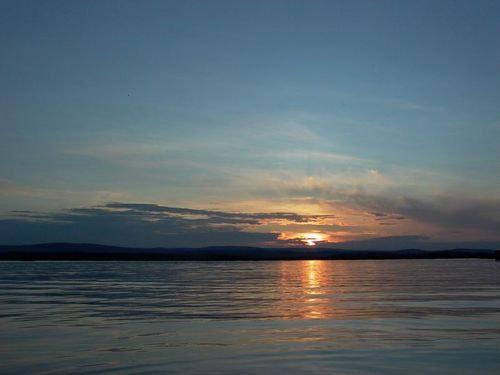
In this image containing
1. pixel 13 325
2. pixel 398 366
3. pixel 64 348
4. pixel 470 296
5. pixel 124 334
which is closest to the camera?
pixel 398 366

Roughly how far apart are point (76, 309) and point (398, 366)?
16.7 meters

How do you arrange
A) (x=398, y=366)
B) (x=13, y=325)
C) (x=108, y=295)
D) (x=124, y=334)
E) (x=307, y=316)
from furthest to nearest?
(x=108, y=295) < (x=307, y=316) < (x=13, y=325) < (x=124, y=334) < (x=398, y=366)

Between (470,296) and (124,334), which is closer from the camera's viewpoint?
(124,334)

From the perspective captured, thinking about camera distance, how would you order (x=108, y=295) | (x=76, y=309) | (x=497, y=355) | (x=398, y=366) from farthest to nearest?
1. (x=108, y=295)
2. (x=76, y=309)
3. (x=497, y=355)
4. (x=398, y=366)

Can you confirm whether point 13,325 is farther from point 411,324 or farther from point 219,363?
point 411,324

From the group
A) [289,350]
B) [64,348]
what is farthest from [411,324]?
[64,348]

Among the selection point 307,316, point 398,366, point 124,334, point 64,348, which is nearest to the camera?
point 398,366

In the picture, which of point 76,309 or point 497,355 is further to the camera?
point 76,309

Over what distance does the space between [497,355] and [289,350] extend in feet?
18.1

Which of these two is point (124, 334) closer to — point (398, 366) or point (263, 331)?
point (263, 331)

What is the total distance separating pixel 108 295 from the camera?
35.4 metres

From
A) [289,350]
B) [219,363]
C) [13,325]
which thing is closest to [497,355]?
[289,350]

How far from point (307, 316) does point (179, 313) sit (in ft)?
17.6

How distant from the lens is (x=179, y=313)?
25.5 m
